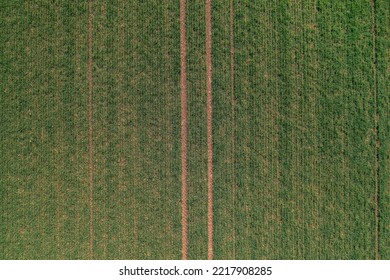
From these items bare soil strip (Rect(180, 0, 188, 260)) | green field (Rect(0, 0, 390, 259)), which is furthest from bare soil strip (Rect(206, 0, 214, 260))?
bare soil strip (Rect(180, 0, 188, 260))

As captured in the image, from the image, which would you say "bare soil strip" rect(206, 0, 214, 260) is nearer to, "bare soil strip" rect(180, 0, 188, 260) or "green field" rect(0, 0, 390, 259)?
"green field" rect(0, 0, 390, 259)

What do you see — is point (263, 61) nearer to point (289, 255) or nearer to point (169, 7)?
point (169, 7)

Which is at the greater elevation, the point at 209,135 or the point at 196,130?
the point at 196,130

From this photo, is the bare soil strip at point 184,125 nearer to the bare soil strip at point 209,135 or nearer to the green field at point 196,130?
the green field at point 196,130

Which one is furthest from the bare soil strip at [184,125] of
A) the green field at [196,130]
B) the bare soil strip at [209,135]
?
the bare soil strip at [209,135]

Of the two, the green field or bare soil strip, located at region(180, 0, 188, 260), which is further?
bare soil strip, located at region(180, 0, 188, 260)

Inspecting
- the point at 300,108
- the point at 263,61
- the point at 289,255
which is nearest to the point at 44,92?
the point at 263,61

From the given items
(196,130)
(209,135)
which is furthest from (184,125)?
(209,135)

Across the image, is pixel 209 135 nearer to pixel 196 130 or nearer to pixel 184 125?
pixel 196 130

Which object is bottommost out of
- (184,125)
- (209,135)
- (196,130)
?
(209,135)
